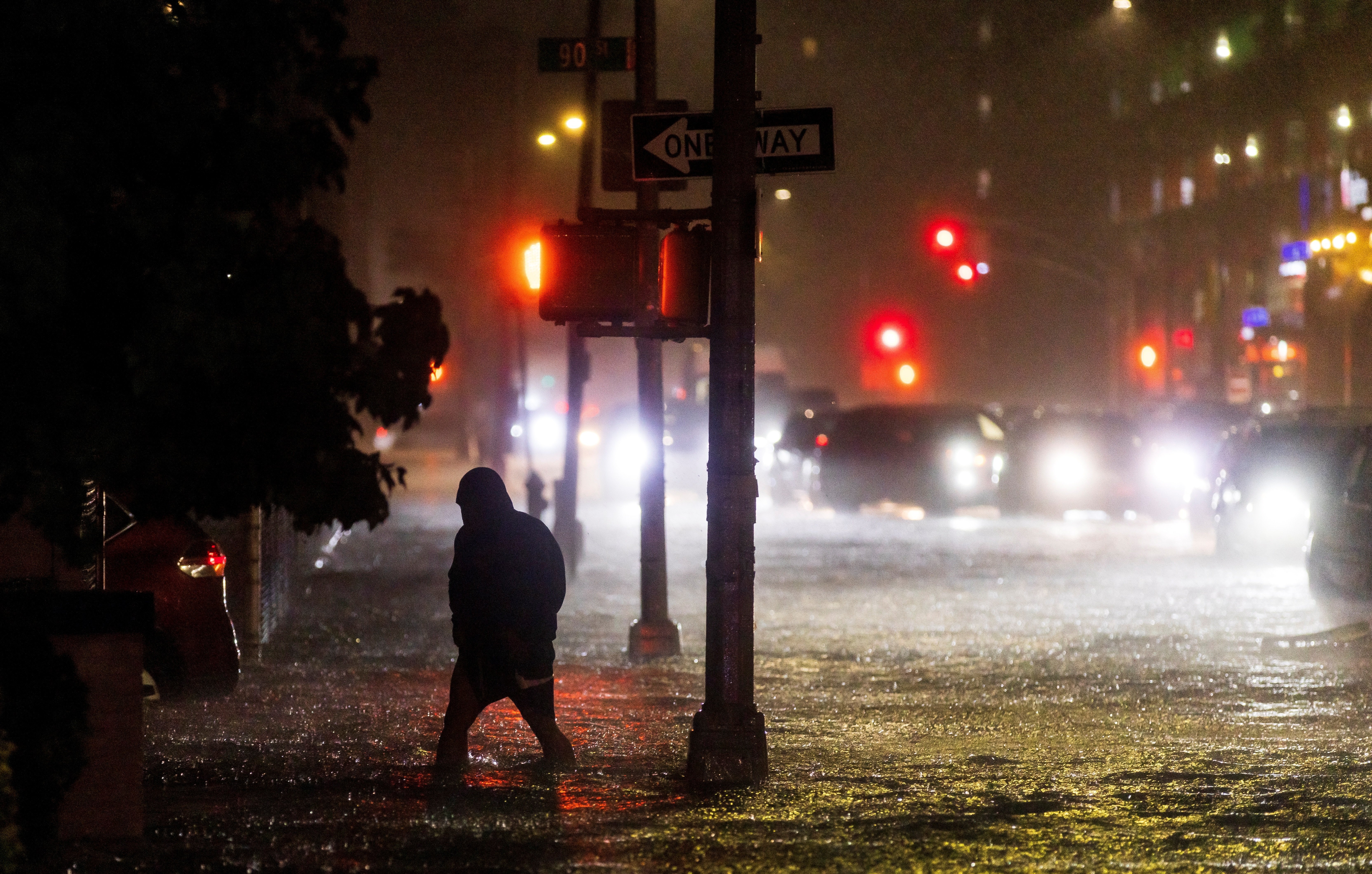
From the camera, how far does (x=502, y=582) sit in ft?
28.1

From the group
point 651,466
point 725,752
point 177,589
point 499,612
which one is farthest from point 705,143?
point 651,466

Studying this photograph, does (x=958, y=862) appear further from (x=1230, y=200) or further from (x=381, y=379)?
(x=1230, y=200)

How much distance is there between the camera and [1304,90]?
52.5m

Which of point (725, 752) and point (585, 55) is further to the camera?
point (585, 55)

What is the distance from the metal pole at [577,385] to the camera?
58.2 feet

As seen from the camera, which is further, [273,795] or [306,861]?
[273,795]

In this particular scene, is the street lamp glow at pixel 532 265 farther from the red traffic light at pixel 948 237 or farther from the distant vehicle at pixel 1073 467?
the red traffic light at pixel 948 237

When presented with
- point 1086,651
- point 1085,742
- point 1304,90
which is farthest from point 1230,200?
point 1085,742

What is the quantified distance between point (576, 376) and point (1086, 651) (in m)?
6.46

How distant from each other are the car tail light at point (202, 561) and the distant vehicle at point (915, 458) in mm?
21414

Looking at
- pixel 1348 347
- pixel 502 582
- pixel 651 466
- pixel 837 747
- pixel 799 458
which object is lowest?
pixel 837 747

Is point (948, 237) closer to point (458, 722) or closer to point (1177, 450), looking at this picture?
point (1177, 450)

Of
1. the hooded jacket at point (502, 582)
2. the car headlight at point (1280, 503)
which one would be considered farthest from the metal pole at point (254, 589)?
the car headlight at point (1280, 503)

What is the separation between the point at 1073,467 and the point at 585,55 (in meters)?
17.7
